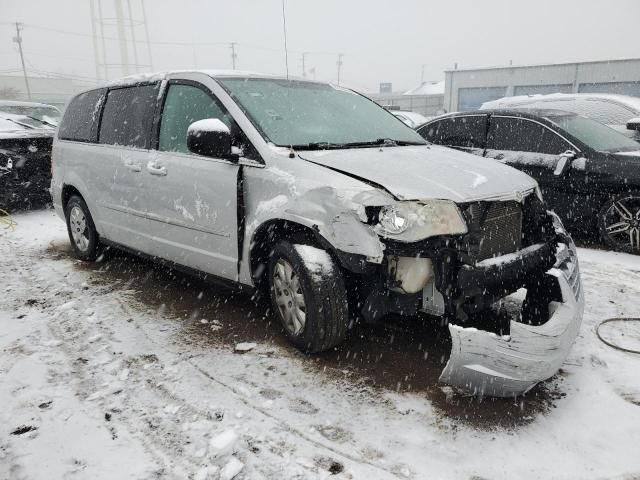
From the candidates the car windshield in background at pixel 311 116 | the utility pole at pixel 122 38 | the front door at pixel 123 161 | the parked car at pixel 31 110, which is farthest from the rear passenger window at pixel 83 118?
the utility pole at pixel 122 38

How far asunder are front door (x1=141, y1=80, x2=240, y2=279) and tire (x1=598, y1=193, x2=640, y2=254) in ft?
13.7

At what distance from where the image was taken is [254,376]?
9.58ft

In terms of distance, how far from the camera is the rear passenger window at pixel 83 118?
4.76 m

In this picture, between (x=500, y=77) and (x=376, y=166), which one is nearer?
(x=376, y=166)

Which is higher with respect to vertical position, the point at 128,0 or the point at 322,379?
the point at 128,0

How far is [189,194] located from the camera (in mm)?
3549

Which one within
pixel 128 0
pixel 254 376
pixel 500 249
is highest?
pixel 128 0

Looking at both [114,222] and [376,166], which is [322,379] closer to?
[376,166]

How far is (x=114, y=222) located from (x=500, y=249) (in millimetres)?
3393

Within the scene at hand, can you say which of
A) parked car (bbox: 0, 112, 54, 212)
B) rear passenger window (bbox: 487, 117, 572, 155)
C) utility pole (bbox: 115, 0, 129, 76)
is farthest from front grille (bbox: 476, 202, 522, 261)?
utility pole (bbox: 115, 0, 129, 76)

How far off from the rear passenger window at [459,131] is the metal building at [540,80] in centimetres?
2159

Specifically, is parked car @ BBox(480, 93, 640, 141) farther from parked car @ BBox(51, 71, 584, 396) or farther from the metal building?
the metal building

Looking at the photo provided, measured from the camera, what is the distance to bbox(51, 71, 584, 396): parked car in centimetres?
251

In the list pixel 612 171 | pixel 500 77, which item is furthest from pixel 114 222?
pixel 500 77
